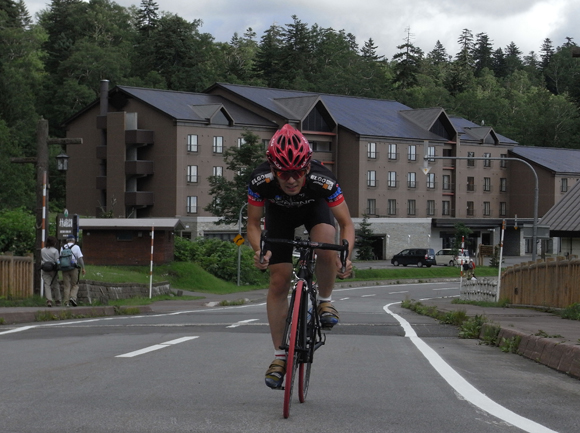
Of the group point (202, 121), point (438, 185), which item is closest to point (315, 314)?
point (202, 121)

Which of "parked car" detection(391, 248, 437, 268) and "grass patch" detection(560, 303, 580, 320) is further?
"parked car" detection(391, 248, 437, 268)

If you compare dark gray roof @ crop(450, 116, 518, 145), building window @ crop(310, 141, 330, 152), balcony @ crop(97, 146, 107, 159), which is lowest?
balcony @ crop(97, 146, 107, 159)

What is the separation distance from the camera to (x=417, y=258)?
260ft

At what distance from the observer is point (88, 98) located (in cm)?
9388

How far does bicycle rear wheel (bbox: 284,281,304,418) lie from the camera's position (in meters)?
5.49

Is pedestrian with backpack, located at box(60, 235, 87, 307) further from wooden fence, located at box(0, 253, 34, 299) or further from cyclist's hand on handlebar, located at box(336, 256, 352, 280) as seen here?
cyclist's hand on handlebar, located at box(336, 256, 352, 280)

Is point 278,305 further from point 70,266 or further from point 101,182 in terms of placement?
point 101,182

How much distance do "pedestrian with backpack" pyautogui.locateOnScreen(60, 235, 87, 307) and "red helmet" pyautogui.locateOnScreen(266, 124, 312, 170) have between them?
15.5m

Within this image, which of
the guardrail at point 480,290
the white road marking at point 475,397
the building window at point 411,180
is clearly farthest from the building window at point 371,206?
the white road marking at point 475,397

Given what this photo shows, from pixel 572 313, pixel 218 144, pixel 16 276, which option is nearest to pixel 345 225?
pixel 572 313

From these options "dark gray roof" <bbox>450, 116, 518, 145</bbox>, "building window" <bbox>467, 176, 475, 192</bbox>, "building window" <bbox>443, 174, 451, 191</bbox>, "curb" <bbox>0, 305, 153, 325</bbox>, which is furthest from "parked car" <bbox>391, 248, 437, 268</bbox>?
"curb" <bbox>0, 305, 153, 325</bbox>

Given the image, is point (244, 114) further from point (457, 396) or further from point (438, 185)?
point (457, 396)

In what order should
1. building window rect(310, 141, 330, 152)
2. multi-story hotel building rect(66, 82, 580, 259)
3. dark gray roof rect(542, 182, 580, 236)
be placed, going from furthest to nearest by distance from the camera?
building window rect(310, 141, 330, 152) → multi-story hotel building rect(66, 82, 580, 259) → dark gray roof rect(542, 182, 580, 236)

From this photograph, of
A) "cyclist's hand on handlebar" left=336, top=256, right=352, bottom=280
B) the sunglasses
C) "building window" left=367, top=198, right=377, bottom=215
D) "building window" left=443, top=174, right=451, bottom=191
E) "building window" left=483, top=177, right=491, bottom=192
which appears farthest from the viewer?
"building window" left=483, top=177, right=491, bottom=192
